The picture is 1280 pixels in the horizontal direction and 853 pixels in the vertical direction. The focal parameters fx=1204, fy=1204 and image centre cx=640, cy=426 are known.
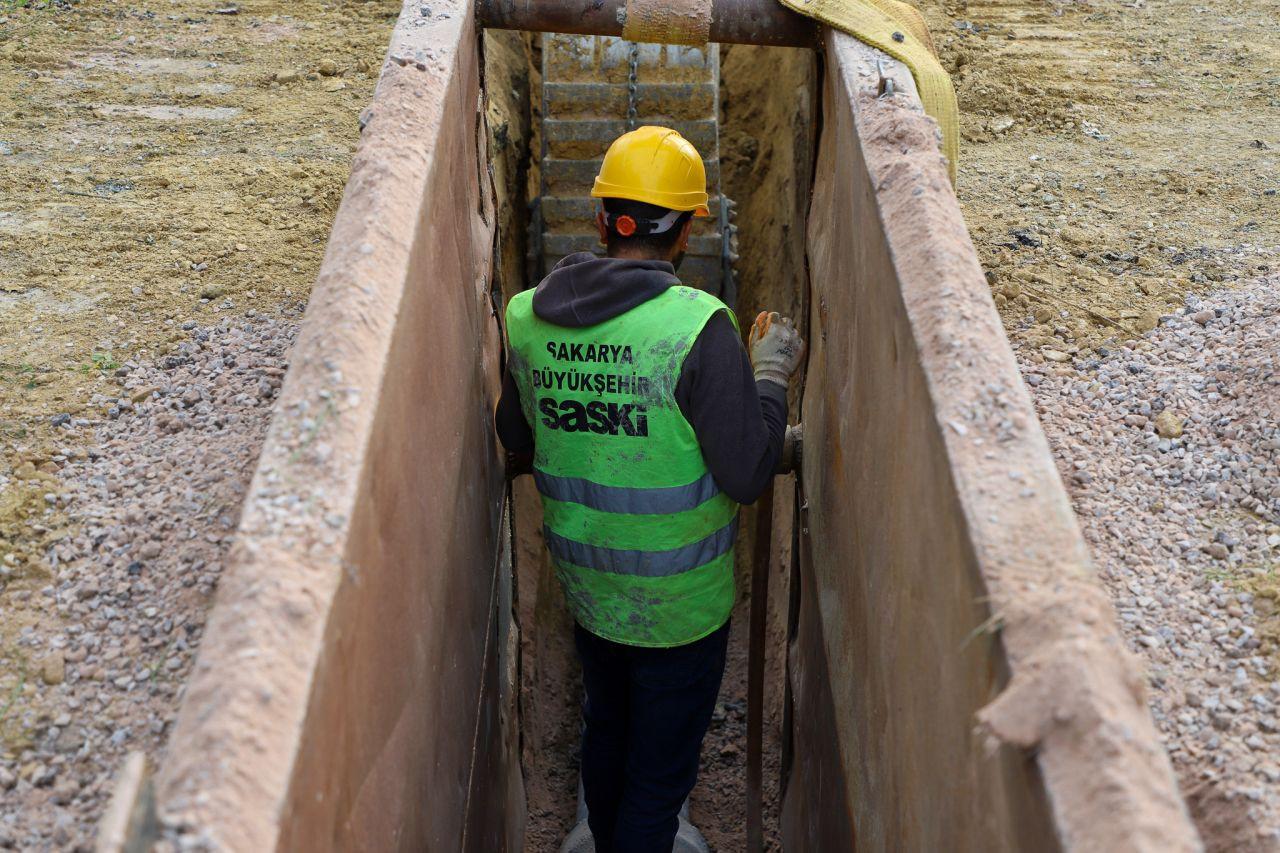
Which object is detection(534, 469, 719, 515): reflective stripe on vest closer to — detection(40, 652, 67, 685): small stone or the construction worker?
the construction worker

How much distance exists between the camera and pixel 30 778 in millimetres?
2658

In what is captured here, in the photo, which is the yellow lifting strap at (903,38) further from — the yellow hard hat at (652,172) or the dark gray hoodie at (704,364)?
the dark gray hoodie at (704,364)

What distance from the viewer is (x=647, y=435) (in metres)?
3.62

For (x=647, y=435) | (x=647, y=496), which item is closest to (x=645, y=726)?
(x=647, y=496)

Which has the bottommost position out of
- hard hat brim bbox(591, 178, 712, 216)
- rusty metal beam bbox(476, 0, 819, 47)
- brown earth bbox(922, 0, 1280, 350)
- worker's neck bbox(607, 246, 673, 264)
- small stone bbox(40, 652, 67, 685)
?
small stone bbox(40, 652, 67, 685)

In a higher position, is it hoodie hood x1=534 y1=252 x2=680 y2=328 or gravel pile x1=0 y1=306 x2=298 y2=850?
hoodie hood x1=534 y1=252 x2=680 y2=328

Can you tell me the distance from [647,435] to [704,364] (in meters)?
0.30

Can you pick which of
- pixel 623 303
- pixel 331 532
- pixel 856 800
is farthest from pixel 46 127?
pixel 856 800

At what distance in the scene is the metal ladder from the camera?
21.8 ft

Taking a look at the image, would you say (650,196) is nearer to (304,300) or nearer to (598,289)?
(598,289)

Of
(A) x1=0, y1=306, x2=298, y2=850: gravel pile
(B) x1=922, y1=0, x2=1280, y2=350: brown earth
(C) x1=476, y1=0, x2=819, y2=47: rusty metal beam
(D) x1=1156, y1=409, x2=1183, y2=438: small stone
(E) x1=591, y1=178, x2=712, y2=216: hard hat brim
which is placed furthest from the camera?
(B) x1=922, y1=0, x2=1280, y2=350: brown earth

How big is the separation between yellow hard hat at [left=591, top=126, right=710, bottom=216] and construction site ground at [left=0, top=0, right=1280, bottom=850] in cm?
131

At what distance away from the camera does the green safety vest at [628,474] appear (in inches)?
139

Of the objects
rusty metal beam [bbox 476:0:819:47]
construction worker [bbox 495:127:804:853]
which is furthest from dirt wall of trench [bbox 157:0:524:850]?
construction worker [bbox 495:127:804:853]
